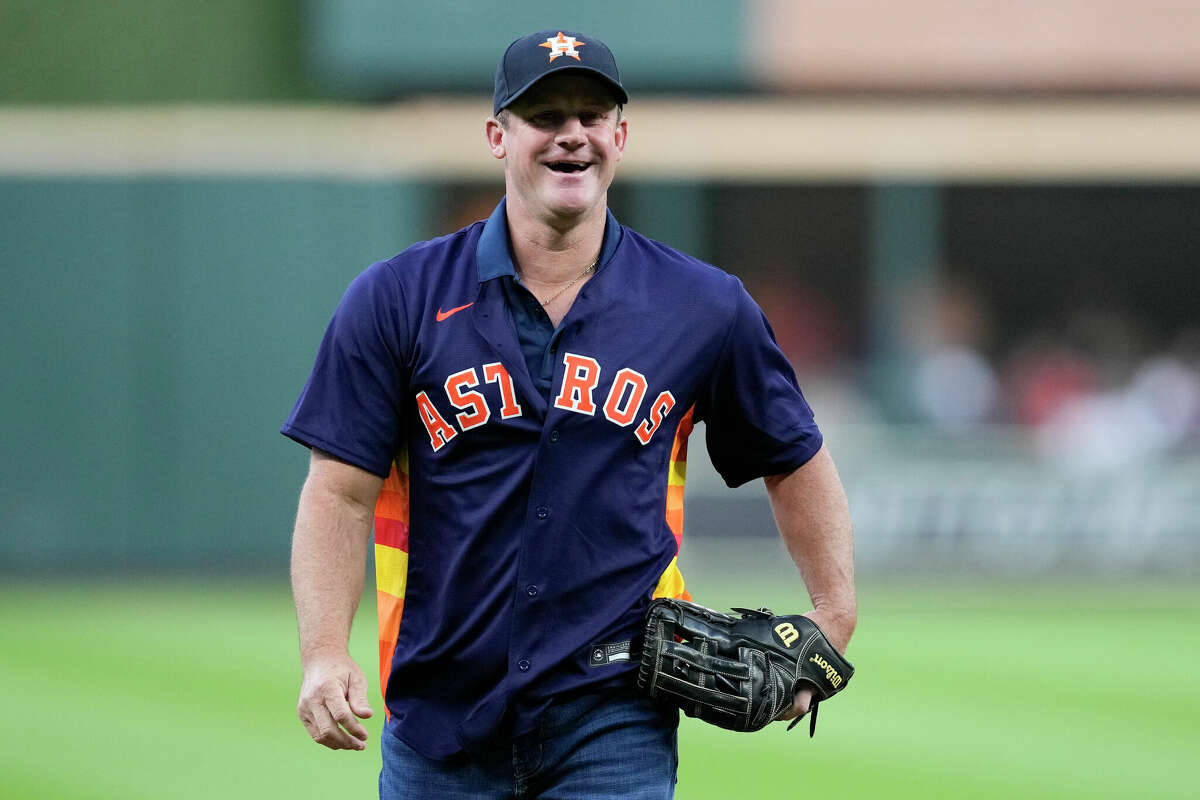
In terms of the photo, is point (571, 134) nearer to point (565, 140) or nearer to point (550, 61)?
point (565, 140)

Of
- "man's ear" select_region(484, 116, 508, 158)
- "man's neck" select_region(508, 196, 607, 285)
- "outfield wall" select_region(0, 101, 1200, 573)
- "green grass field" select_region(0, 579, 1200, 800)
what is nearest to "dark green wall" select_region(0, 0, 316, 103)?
"outfield wall" select_region(0, 101, 1200, 573)

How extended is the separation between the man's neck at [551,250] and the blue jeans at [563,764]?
85cm

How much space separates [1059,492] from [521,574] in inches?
448

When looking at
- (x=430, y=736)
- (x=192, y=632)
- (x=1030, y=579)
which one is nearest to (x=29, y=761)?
(x=192, y=632)

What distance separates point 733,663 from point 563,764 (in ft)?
1.29

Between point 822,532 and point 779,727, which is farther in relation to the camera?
point 779,727

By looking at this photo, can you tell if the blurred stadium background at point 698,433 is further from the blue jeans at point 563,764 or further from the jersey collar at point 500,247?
the jersey collar at point 500,247

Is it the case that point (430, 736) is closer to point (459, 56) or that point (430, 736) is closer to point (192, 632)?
point (192, 632)

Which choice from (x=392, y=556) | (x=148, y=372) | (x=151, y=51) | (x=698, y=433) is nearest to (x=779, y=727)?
(x=698, y=433)

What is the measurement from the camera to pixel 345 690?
11.3 ft

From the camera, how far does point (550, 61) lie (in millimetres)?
3555

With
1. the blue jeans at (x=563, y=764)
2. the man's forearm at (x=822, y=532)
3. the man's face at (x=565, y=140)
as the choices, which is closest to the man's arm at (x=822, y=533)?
the man's forearm at (x=822, y=532)

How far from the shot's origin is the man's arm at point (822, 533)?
12.5 ft

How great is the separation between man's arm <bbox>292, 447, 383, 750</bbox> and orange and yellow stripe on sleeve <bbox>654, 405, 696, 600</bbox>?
1.97ft
